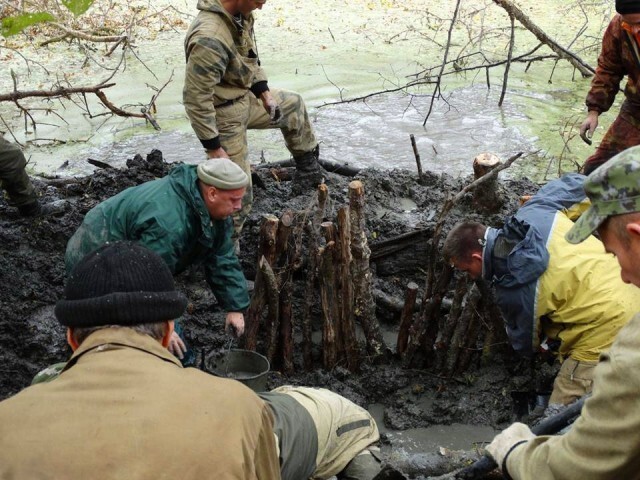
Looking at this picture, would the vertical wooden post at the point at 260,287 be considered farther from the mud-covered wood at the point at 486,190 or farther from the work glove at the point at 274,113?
the mud-covered wood at the point at 486,190

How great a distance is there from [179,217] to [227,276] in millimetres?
515

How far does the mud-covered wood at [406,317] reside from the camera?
395 cm

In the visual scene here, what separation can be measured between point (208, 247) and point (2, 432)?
2.16 meters

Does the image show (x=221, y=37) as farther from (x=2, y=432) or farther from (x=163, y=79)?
(x=163, y=79)

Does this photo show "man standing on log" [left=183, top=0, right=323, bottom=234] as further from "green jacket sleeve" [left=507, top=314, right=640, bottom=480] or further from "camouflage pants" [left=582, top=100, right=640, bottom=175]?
"green jacket sleeve" [left=507, top=314, right=640, bottom=480]

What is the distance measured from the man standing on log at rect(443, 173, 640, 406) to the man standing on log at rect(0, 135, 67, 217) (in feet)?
10.6

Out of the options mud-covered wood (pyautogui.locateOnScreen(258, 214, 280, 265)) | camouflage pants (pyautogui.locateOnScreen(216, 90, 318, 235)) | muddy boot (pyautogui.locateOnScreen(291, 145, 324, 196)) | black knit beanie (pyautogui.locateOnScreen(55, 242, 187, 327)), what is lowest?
muddy boot (pyautogui.locateOnScreen(291, 145, 324, 196))

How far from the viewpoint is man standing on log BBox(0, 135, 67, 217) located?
16.2ft

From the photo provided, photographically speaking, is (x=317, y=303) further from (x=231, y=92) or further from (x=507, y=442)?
(x=507, y=442)

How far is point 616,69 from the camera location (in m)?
4.82

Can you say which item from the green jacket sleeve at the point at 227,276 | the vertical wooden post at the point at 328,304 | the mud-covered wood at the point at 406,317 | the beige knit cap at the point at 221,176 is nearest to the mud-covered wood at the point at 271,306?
the green jacket sleeve at the point at 227,276

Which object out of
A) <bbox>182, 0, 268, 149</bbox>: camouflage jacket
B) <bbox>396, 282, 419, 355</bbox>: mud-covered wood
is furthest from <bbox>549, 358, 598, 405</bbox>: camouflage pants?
<bbox>182, 0, 268, 149</bbox>: camouflage jacket

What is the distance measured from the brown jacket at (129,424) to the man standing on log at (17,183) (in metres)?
3.66

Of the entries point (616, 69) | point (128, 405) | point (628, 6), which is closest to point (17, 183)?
point (128, 405)
